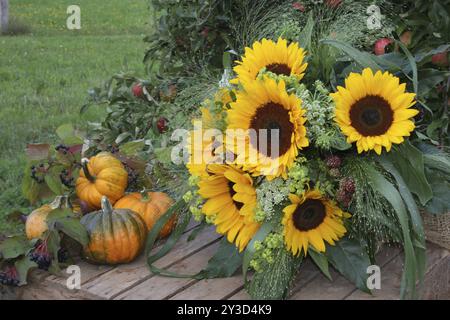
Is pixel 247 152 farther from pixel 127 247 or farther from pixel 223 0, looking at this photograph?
pixel 223 0

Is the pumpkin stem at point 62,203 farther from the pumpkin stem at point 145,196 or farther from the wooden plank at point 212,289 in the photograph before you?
the wooden plank at point 212,289

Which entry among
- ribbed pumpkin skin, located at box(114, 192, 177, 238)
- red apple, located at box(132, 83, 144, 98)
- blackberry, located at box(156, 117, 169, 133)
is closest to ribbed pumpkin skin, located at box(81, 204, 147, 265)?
ribbed pumpkin skin, located at box(114, 192, 177, 238)

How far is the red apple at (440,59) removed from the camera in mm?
2264

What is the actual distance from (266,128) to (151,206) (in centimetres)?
57

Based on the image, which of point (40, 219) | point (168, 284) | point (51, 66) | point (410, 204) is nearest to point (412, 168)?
point (410, 204)

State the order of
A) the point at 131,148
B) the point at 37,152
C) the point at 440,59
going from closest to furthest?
1. the point at 440,59
2. the point at 37,152
3. the point at 131,148

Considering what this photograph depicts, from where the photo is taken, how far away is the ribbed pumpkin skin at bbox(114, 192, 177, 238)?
229 centimetres

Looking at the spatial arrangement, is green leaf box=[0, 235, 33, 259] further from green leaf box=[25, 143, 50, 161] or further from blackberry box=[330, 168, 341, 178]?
blackberry box=[330, 168, 341, 178]

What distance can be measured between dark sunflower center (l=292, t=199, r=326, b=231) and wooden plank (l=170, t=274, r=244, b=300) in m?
0.25

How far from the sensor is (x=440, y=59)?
227 centimetres

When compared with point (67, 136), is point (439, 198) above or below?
below

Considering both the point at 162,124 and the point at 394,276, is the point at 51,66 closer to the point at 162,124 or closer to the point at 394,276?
the point at 162,124

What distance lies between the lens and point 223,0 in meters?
2.69
